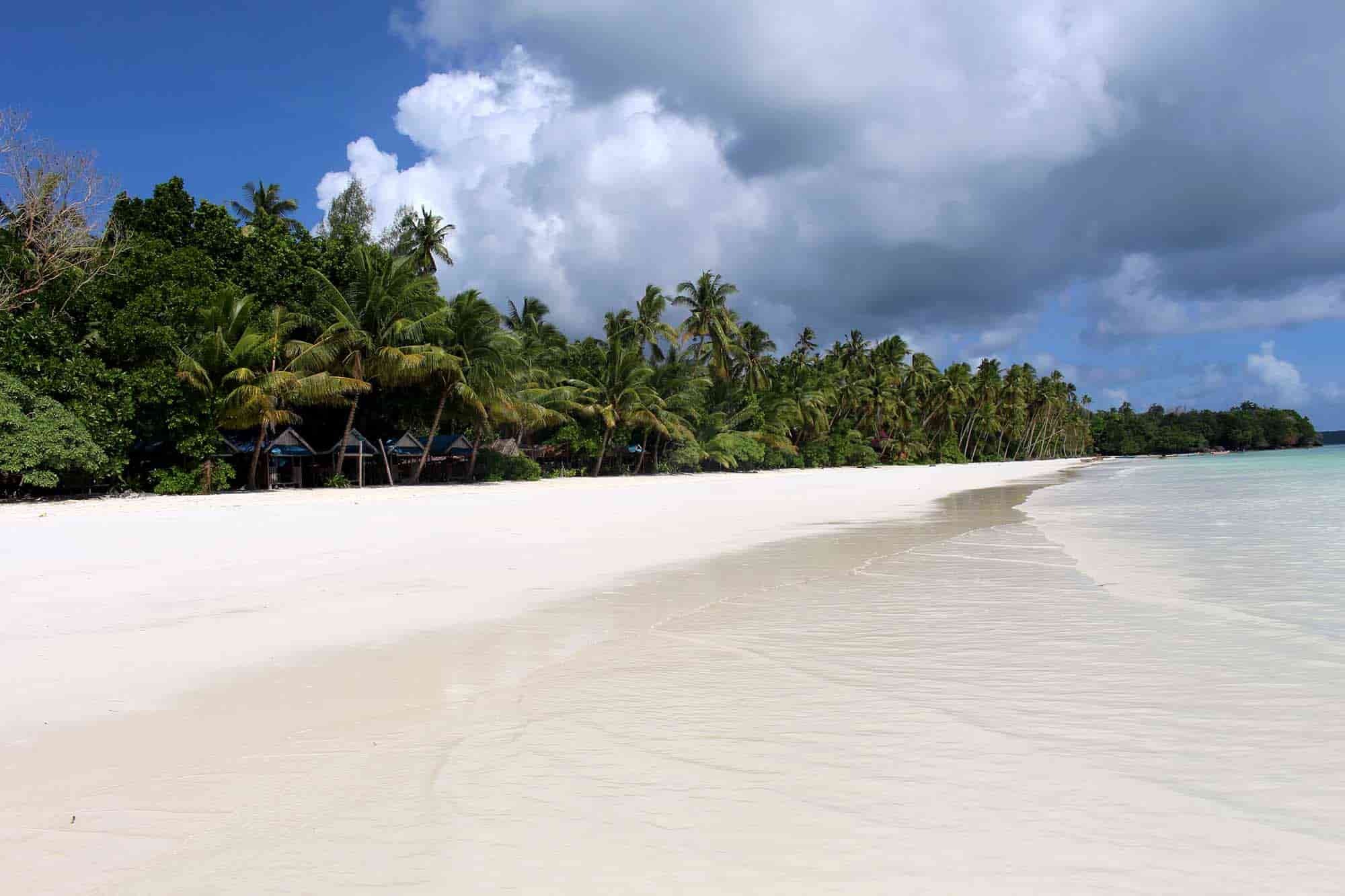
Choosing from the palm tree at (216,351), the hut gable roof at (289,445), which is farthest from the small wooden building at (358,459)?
the palm tree at (216,351)

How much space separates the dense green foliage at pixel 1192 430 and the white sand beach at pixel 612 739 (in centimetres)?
13031

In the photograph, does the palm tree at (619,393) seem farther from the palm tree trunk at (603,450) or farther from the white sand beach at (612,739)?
the white sand beach at (612,739)

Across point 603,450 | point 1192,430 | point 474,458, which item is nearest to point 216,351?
point 474,458

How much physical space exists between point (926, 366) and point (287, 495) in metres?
60.5

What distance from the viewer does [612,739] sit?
12.4 ft

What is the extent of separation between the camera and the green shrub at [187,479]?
23.3m

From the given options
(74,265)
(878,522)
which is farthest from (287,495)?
(878,522)

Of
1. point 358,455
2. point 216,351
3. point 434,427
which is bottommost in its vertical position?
point 358,455

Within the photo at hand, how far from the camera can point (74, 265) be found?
71.7ft

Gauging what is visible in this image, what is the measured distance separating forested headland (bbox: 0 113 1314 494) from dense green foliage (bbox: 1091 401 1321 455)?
88528 mm

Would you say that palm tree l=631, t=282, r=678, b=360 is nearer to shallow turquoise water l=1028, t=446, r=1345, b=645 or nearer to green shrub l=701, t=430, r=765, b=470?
green shrub l=701, t=430, r=765, b=470

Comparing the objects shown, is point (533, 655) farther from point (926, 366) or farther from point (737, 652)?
point (926, 366)

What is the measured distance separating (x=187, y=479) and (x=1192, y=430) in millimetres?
138001

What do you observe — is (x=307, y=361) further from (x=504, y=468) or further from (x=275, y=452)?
(x=504, y=468)
